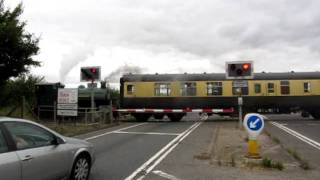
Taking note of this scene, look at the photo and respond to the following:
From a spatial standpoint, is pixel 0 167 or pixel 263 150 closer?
pixel 0 167

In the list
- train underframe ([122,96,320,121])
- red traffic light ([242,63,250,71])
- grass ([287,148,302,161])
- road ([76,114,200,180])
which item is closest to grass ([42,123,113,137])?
road ([76,114,200,180])

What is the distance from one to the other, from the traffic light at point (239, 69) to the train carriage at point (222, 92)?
40.9ft

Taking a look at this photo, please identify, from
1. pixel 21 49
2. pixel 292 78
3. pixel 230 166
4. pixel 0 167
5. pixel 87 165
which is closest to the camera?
pixel 0 167

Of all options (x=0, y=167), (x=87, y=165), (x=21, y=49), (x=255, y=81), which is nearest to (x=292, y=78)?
(x=255, y=81)

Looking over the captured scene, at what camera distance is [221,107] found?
3575 cm

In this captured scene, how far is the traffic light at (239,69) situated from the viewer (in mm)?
21984

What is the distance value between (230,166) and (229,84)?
2342 cm

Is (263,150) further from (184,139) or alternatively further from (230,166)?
(184,139)

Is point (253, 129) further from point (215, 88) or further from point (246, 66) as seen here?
point (215, 88)

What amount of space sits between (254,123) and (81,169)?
5.20 m

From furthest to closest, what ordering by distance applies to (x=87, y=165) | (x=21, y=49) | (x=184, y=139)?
1. (x=21, y=49)
2. (x=184, y=139)
3. (x=87, y=165)

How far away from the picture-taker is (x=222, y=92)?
117ft

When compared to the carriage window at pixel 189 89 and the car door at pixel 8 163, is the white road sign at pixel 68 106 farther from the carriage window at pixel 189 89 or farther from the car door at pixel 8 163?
the car door at pixel 8 163

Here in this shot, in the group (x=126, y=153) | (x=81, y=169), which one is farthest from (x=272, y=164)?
(x=81, y=169)
